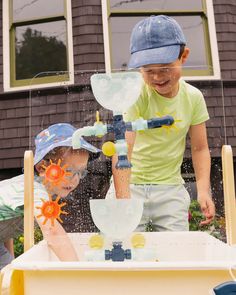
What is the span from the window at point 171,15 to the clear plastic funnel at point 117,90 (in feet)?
9.42

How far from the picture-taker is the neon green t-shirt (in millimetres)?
1158

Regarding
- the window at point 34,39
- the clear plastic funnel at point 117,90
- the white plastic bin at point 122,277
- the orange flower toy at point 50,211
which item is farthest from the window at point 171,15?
the white plastic bin at point 122,277

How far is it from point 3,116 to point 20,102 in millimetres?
212

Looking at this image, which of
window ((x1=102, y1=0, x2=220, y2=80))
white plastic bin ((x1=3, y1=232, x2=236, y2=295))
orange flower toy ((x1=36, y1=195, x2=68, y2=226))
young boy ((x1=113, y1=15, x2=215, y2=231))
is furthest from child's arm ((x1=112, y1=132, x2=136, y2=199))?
window ((x1=102, y1=0, x2=220, y2=80))

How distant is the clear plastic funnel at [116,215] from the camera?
39.7 inches

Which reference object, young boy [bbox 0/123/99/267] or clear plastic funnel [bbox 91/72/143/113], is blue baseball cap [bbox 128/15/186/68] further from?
young boy [bbox 0/123/99/267]

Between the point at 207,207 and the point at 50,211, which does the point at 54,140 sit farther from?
the point at 207,207

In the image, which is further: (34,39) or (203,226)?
(34,39)

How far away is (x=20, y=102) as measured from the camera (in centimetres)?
396

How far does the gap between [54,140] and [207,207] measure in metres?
0.41

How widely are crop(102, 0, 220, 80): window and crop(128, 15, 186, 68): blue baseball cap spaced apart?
2.77 metres

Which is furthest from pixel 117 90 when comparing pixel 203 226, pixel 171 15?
pixel 171 15

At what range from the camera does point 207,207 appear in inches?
44.9

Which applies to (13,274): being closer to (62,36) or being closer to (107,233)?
(107,233)
